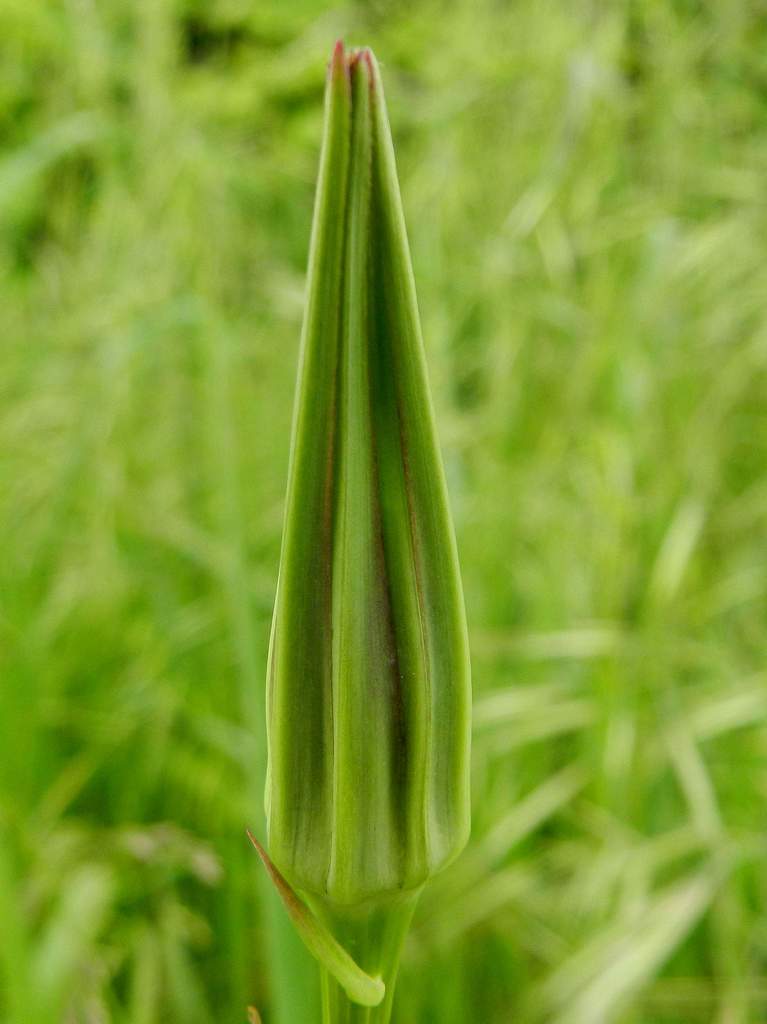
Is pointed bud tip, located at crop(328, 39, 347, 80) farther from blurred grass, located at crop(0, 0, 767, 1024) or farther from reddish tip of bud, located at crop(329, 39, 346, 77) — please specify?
blurred grass, located at crop(0, 0, 767, 1024)

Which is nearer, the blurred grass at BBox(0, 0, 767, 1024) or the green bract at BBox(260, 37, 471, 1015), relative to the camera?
the green bract at BBox(260, 37, 471, 1015)

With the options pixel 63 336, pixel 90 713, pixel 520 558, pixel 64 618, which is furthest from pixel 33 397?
pixel 520 558

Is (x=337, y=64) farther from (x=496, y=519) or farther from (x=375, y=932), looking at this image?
(x=496, y=519)

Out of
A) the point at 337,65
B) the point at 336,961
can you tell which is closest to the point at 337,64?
the point at 337,65

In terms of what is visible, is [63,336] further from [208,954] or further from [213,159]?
[208,954]

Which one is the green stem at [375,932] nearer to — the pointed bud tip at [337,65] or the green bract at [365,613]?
the green bract at [365,613]

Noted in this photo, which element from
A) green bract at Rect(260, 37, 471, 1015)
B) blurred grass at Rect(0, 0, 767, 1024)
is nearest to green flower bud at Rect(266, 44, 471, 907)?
green bract at Rect(260, 37, 471, 1015)

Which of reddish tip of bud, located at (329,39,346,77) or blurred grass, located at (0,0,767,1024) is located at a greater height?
reddish tip of bud, located at (329,39,346,77)
